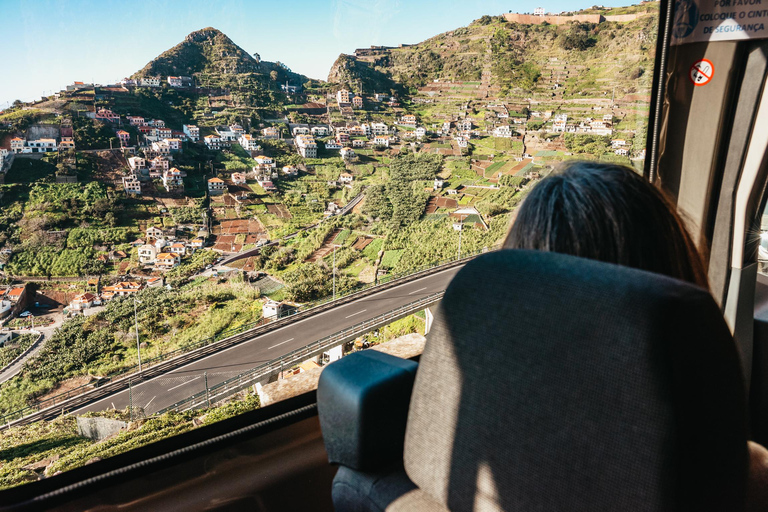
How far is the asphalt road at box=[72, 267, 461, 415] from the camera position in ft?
6.57

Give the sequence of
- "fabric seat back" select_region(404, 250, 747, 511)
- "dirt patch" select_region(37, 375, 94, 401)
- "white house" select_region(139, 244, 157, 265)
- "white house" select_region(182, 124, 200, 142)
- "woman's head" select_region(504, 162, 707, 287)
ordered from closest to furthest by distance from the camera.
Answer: "fabric seat back" select_region(404, 250, 747, 511) < "woman's head" select_region(504, 162, 707, 287) < "dirt patch" select_region(37, 375, 94, 401) < "white house" select_region(139, 244, 157, 265) < "white house" select_region(182, 124, 200, 142)

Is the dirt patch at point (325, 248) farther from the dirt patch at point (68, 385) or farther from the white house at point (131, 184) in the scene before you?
the dirt patch at point (68, 385)

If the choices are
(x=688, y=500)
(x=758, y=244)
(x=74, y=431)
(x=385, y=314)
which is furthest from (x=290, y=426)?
(x=758, y=244)

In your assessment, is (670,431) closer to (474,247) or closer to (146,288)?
(146,288)

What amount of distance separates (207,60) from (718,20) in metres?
2.51

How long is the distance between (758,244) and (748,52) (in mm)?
829

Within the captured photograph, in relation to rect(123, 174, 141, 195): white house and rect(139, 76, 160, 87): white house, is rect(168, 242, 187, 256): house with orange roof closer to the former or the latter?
rect(123, 174, 141, 195): white house

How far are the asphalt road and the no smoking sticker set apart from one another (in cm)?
143

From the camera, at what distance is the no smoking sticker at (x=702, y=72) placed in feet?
6.52

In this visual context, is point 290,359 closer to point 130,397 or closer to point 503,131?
point 130,397

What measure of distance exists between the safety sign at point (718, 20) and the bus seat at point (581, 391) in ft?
6.58

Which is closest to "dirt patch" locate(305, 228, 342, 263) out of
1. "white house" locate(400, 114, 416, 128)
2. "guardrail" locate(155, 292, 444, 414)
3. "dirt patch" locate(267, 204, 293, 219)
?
"dirt patch" locate(267, 204, 293, 219)

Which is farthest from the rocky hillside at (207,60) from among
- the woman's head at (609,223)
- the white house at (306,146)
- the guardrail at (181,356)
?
the woman's head at (609,223)

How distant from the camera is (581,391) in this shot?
50 cm
